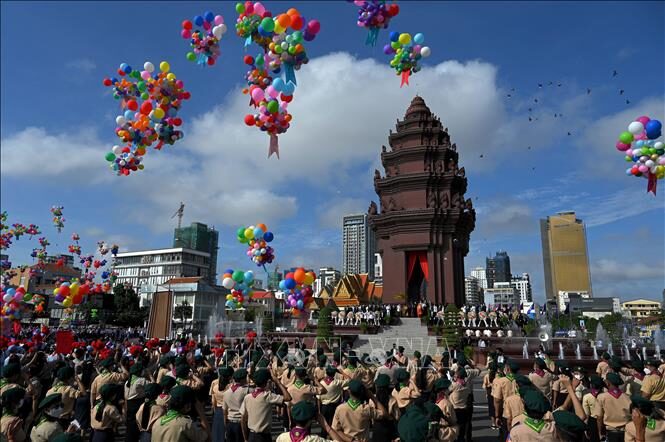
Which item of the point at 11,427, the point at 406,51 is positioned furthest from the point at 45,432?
the point at 406,51

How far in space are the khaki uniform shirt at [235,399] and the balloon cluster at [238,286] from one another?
789 centimetres

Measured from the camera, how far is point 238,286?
15.5 metres

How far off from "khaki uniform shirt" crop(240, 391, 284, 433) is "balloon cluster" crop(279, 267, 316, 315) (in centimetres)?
825

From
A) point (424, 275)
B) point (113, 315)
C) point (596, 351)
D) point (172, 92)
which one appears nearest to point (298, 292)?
point (172, 92)

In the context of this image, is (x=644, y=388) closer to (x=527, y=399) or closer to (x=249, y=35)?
(x=527, y=399)

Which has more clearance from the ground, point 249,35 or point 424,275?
point 249,35

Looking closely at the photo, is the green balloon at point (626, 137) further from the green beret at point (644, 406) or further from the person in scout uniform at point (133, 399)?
the person in scout uniform at point (133, 399)

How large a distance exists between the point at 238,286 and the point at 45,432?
10.4 metres

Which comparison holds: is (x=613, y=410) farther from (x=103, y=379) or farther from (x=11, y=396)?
(x=103, y=379)

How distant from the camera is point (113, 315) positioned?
53156 mm

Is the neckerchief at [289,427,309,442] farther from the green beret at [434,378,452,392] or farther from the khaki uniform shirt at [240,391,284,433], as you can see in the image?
the green beret at [434,378,452,392]

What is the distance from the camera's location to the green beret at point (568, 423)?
4230mm

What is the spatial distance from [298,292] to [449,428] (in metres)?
9.86

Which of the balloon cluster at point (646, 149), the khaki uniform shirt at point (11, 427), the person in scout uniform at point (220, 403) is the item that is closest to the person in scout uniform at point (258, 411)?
the person in scout uniform at point (220, 403)
